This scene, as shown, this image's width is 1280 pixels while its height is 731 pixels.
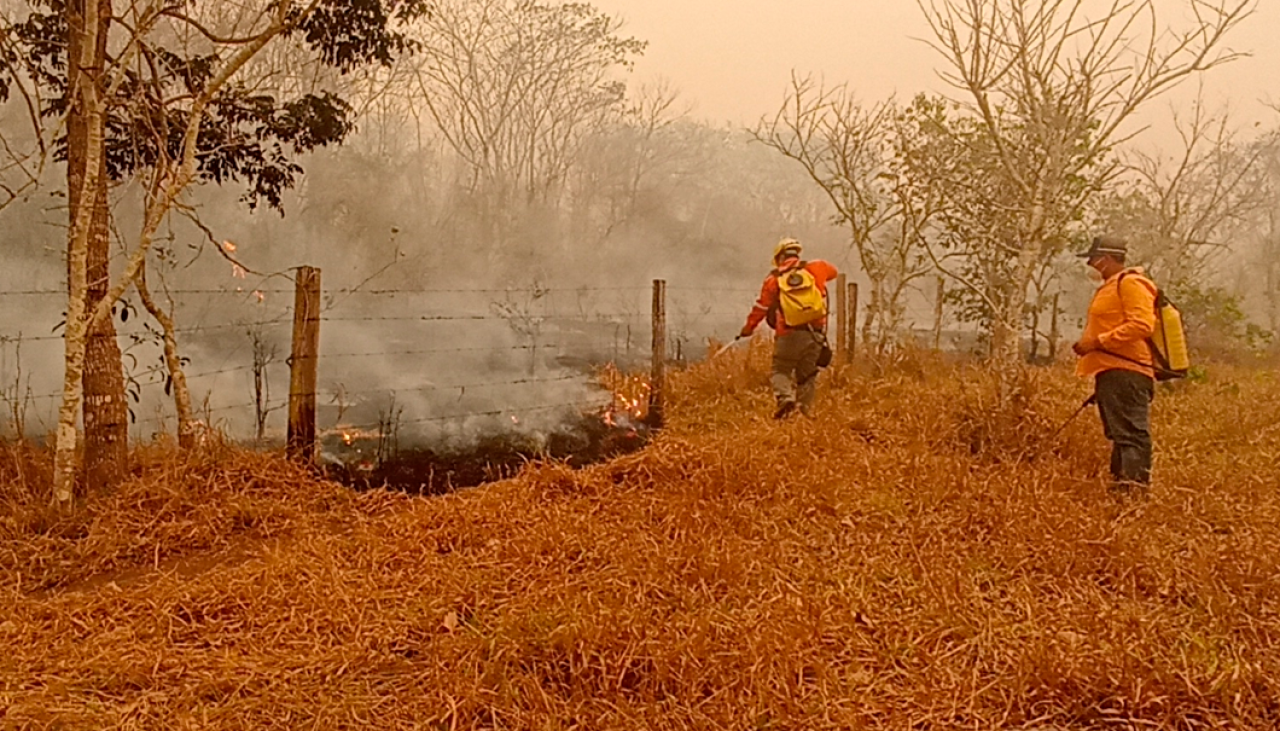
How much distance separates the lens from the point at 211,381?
1070 cm

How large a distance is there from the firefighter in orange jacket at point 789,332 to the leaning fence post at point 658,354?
124 cm

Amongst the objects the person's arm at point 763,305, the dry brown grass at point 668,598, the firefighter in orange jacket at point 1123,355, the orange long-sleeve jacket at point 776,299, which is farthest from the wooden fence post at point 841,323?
the firefighter in orange jacket at point 1123,355

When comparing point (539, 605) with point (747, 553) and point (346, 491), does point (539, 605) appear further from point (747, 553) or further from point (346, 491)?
point (346, 491)

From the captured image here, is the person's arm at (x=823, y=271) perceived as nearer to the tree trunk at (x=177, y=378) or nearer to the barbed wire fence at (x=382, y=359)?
the barbed wire fence at (x=382, y=359)

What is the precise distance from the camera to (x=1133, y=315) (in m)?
4.30

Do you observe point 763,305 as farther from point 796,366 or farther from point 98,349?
point 98,349

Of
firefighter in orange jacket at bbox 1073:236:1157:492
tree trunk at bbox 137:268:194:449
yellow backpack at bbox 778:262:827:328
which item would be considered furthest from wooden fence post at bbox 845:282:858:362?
tree trunk at bbox 137:268:194:449

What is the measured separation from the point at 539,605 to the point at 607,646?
50 centimetres

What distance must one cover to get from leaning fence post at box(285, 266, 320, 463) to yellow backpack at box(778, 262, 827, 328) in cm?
375

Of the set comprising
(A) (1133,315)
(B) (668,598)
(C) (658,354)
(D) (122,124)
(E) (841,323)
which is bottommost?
(B) (668,598)

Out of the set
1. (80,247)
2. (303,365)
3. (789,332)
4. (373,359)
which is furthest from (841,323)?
(80,247)

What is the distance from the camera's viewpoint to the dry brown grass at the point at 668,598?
2412mm

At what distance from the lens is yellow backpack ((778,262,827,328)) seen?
6.51 meters

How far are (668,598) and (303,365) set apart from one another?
308 cm
